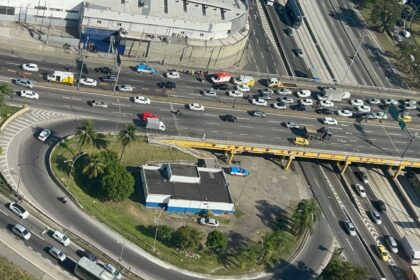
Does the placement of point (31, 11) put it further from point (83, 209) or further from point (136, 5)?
point (83, 209)

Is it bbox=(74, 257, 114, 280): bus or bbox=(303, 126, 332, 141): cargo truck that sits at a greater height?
bbox=(303, 126, 332, 141): cargo truck

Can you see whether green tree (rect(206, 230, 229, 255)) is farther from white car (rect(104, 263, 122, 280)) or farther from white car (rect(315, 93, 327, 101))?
white car (rect(315, 93, 327, 101))

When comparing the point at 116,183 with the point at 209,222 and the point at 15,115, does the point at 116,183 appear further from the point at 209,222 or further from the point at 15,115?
the point at 15,115

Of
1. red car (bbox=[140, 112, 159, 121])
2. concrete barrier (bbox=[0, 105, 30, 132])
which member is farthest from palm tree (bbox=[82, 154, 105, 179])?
red car (bbox=[140, 112, 159, 121])

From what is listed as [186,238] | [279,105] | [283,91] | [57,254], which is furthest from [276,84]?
[57,254]

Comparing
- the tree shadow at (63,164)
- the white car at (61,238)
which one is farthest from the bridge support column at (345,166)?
the white car at (61,238)

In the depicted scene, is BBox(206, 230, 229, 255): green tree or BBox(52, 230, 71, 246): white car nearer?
BBox(52, 230, 71, 246): white car

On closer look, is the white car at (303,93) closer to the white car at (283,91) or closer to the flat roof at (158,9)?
the white car at (283,91)
